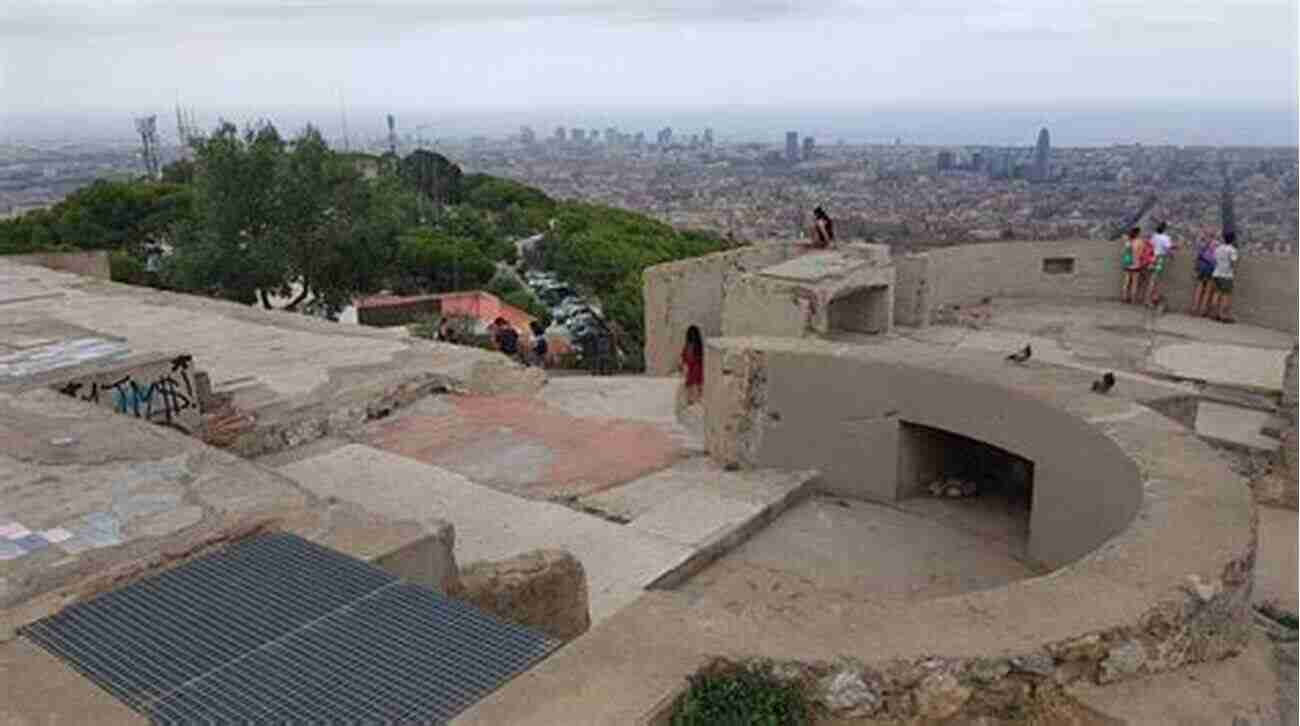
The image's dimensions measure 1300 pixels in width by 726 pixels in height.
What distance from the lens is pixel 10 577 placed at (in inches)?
191

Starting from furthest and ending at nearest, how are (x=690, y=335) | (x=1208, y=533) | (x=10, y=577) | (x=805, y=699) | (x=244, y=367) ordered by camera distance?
1. (x=690, y=335)
2. (x=244, y=367)
3. (x=1208, y=533)
4. (x=10, y=577)
5. (x=805, y=699)

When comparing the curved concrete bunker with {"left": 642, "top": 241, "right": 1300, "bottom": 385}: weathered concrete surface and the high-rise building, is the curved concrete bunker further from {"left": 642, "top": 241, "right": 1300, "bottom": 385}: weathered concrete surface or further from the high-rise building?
the high-rise building

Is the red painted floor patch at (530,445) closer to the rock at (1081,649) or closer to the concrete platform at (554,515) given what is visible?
the concrete platform at (554,515)

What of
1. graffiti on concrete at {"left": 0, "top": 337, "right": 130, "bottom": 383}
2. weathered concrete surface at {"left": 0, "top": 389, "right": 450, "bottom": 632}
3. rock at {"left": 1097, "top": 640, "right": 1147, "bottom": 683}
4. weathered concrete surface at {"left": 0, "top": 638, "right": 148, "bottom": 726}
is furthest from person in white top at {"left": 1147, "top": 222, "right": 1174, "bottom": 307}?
weathered concrete surface at {"left": 0, "top": 638, "right": 148, "bottom": 726}

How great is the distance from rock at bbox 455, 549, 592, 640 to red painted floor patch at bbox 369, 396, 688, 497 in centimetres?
340

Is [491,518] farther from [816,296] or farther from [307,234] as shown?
[307,234]

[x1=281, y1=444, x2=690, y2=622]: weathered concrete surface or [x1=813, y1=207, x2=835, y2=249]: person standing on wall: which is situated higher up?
[x1=813, y1=207, x2=835, y2=249]: person standing on wall

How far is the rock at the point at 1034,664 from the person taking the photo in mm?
4109

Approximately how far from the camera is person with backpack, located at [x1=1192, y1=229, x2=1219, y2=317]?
16.1m

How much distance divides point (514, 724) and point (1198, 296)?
1637 cm

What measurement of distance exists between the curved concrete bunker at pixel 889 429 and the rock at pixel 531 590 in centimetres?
362

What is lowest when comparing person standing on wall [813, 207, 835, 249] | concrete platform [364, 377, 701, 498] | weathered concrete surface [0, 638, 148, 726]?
concrete platform [364, 377, 701, 498]

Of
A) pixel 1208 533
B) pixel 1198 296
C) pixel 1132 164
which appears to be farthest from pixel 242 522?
pixel 1132 164

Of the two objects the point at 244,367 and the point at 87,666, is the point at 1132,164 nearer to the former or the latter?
the point at 244,367
